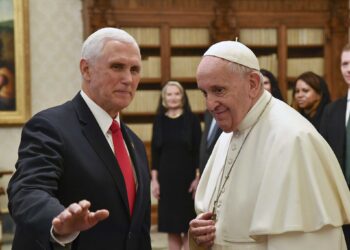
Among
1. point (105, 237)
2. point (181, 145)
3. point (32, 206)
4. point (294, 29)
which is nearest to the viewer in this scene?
point (32, 206)

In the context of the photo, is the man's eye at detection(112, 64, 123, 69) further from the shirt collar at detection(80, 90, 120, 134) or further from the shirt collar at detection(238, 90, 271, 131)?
the shirt collar at detection(238, 90, 271, 131)

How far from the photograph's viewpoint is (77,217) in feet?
5.20

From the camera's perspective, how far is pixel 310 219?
2.08 metres

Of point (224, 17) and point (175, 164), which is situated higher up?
point (224, 17)

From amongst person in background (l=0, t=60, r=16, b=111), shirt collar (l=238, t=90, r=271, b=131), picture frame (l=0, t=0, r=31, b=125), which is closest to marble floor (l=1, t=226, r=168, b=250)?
picture frame (l=0, t=0, r=31, b=125)

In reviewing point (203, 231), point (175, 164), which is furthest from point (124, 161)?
point (175, 164)

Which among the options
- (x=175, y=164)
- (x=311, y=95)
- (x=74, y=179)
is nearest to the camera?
(x=74, y=179)

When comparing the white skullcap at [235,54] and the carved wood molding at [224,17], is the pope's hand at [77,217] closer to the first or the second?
the white skullcap at [235,54]

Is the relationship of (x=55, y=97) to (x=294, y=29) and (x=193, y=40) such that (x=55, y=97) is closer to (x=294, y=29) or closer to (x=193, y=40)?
(x=193, y=40)

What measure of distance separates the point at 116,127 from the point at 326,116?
95.2 inches

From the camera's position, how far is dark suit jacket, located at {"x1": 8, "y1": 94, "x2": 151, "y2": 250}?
186 cm

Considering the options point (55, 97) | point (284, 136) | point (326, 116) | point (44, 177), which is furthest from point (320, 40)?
point (44, 177)

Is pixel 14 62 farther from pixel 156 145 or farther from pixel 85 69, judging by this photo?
pixel 85 69

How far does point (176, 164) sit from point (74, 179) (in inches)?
156
